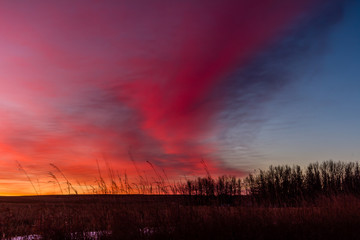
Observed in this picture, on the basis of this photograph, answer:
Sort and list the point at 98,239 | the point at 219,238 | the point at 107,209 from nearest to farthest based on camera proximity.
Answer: the point at 219,238 → the point at 98,239 → the point at 107,209

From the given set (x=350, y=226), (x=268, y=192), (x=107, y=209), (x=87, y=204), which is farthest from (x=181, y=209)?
(x=268, y=192)

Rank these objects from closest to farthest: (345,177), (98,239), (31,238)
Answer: (98,239), (31,238), (345,177)

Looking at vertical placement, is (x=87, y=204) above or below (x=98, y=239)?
above

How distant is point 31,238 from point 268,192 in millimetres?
64666

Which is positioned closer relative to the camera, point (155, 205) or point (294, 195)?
point (155, 205)

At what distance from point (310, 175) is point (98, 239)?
70475 mm

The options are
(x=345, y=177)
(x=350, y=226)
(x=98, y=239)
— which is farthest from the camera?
(x=345, y=177)

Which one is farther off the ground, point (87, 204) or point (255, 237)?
point (87, 204)

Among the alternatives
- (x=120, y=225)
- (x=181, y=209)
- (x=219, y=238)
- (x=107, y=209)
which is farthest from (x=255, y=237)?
(x=107, y=209)

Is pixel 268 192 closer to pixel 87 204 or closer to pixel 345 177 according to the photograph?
pixel 345 177

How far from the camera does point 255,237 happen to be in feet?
34.4

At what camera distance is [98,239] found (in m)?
11.2

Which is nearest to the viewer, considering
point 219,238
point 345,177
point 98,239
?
point 219,238

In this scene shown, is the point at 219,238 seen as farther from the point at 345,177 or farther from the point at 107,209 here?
the point at 345,177
